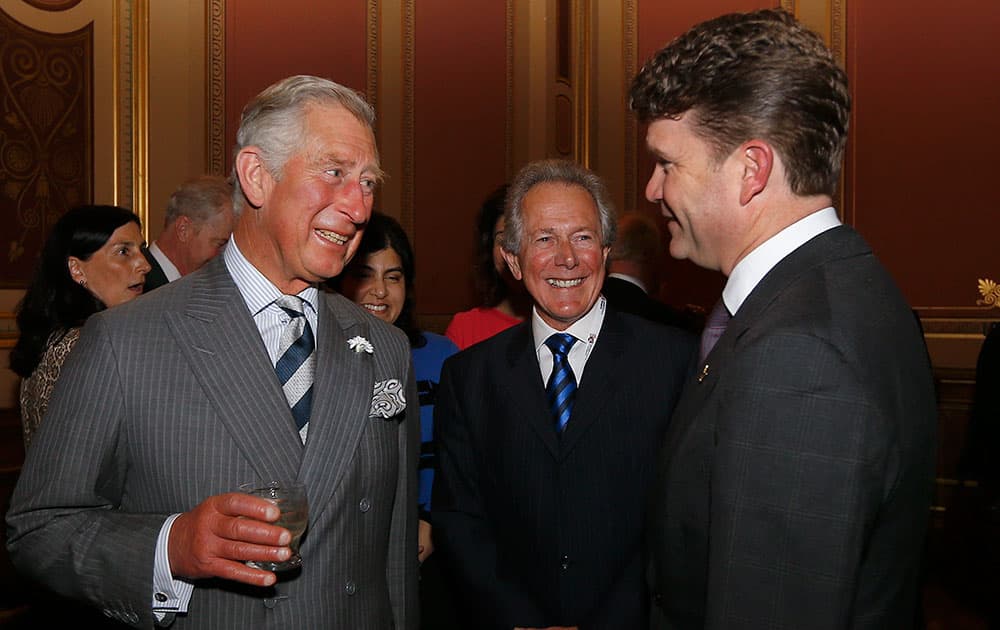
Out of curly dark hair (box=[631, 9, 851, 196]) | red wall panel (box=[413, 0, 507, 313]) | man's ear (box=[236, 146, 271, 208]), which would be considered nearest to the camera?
curly dark hair (box=[631, 9, 851, 196])

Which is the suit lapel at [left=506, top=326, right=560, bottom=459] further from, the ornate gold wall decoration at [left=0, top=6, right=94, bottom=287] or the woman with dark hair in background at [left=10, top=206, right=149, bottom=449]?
the ornate gold wall decoration at [left=0, top=6, right=94, bottom=287]

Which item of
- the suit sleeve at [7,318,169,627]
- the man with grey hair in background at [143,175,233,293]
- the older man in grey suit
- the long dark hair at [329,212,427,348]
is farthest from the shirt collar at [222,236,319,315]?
the man with grey hair in background at [143,175,233,293]

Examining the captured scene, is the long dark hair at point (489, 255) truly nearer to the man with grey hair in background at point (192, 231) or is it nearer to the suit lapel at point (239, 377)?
the man with grey hair in background at point (192, 231)

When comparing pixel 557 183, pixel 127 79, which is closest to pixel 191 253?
pixel 127 79

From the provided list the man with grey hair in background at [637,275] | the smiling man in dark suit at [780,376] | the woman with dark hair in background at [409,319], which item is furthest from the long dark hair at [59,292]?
the smiling man in dark suit at [780,376]

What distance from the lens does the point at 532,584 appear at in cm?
208

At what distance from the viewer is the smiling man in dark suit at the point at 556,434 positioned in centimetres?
205

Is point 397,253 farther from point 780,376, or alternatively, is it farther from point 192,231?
point 780,376

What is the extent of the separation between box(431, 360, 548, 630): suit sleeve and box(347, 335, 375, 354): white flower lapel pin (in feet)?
1.64

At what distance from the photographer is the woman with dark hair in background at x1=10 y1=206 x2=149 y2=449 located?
273 cm

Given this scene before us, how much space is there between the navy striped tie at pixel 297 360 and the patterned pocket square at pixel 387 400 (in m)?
0.14

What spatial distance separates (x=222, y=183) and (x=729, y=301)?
3304mm

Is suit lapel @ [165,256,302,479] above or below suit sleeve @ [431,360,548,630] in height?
above

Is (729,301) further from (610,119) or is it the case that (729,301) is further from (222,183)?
(610,119)
